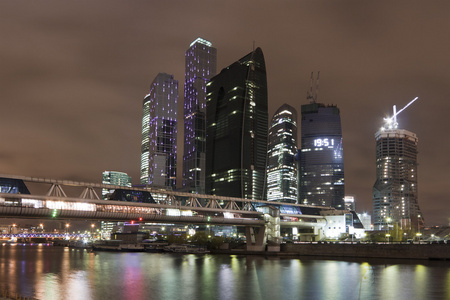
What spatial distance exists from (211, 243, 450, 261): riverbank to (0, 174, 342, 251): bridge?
18.8 feet

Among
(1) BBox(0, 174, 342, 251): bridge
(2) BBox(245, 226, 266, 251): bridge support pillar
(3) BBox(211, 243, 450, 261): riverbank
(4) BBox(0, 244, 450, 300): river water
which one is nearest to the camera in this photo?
(4) BBox(0, 244, 450, 300): river water

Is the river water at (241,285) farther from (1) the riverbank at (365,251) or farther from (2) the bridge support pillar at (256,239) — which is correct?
(2) the bridge support pillar at (256,239)

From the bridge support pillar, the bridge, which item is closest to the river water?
the bridge

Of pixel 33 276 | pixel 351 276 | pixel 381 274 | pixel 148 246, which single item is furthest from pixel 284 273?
pixel 148 246

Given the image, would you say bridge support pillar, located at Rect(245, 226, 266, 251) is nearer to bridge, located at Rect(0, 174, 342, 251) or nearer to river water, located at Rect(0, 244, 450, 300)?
bridge, located at Rect(0, 174, 342, 251)

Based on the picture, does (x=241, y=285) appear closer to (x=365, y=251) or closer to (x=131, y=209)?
(x=131, y=209)

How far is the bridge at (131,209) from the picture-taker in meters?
81.4

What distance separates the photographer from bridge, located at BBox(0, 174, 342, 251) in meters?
81.4

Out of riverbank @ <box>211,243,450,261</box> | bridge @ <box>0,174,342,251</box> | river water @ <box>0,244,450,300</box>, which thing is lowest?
riverbank @ <box>211,243,450,261</box>

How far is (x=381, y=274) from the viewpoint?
224ft

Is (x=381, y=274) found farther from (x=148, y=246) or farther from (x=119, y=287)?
(x=148, y=246)

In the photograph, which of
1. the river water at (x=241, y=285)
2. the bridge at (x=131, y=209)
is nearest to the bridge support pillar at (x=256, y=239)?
the bridge at (x=131, y=209)

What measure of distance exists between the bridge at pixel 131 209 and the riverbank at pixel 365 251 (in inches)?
226

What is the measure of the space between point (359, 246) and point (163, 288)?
228ft
